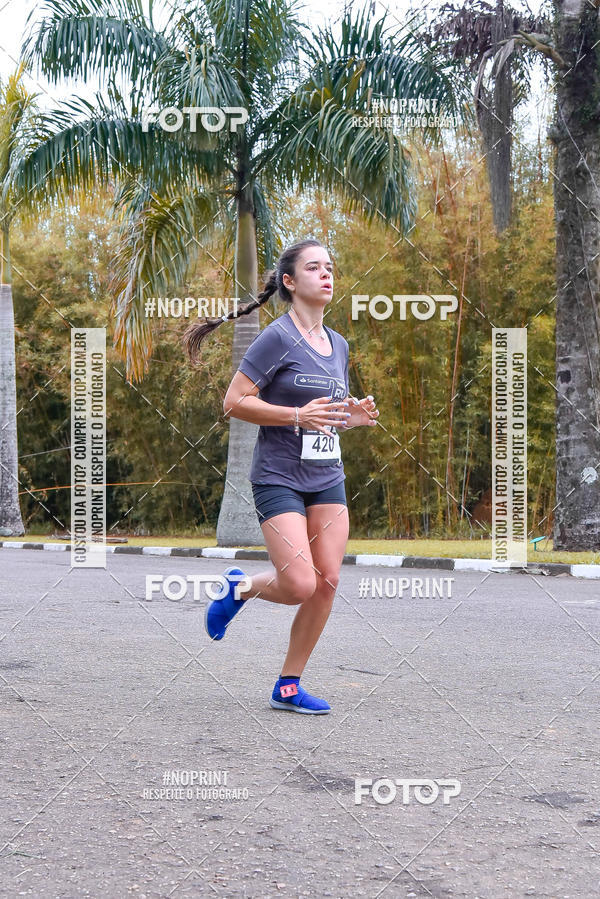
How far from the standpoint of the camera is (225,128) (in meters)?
13.4

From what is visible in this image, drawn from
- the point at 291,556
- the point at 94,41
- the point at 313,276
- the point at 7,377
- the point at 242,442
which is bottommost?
the point at 291,556


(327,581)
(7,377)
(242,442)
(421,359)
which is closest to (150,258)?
(242,442)

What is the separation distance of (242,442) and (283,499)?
33.8 ft

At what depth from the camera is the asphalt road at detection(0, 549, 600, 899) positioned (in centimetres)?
233

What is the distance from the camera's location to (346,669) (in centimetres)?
486

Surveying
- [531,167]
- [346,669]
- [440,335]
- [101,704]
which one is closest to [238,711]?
[101,704]

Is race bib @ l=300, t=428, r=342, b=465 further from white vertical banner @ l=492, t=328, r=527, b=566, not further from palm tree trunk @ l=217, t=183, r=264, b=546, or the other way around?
white vertical banner @ l=492, t=328, r=527, b=566

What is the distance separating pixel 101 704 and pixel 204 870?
1.80 meters

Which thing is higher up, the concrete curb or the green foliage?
the green foliage

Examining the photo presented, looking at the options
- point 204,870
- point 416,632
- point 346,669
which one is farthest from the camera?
point 416,632

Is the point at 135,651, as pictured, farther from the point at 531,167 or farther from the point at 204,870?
the point at 531,167

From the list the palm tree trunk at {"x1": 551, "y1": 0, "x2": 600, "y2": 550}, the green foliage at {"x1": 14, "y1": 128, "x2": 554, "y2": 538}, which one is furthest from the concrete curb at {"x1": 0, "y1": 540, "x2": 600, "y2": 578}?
the green foliage at {"x1": 14, "y1": 128, "x2": 554, "y2": 538}

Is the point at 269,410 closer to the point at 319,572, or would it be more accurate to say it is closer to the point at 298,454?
the point at 298,454

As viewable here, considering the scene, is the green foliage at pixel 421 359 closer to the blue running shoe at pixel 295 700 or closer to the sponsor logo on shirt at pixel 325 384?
the sponsor logo on shirt at pixel 325 384
